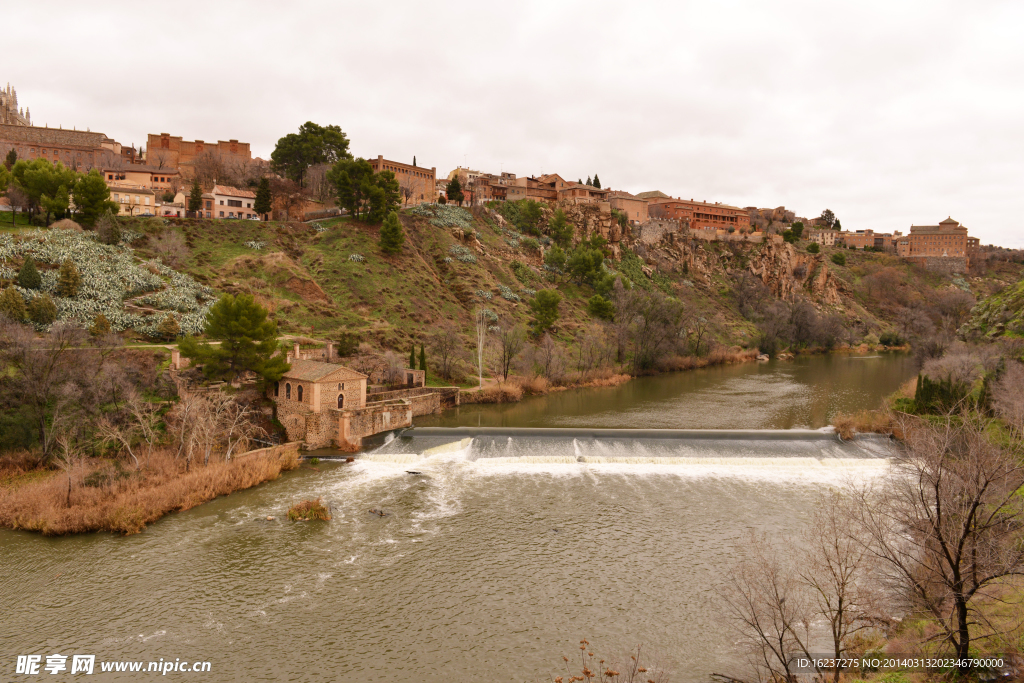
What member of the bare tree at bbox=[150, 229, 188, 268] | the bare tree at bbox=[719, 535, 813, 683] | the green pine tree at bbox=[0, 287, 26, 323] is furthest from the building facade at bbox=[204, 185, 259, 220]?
the bare tree at bbox=[719, 535, 813, 683]

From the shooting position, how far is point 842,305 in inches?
3740

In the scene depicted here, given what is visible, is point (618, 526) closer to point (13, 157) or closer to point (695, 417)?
point (695, 417)

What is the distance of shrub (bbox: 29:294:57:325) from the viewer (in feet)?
110

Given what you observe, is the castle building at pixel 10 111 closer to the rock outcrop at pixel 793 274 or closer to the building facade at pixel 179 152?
the building facade at pixel 179 152

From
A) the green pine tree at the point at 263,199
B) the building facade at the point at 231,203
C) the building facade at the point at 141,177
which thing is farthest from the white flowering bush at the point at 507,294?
the building facade at the point at 141,177

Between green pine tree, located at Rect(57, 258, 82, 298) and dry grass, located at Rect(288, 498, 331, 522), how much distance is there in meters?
28.7

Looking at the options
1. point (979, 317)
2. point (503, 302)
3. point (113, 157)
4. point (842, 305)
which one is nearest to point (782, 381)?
point (979, 317)

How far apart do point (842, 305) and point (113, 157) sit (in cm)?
11354

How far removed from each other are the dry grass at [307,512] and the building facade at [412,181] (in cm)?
6635

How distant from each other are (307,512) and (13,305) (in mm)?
26011

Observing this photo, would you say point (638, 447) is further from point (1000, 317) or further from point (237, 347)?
point (1000, 317)

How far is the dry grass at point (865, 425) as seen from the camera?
3036cm

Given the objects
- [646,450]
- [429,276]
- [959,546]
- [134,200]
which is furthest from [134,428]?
[134,200]

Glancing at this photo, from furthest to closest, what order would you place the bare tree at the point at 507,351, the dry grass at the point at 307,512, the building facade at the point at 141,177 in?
1. the building facade at the point at 141,177
2. the bare tree at the point at 507,351
3. the dry grass at the point at 307,512
